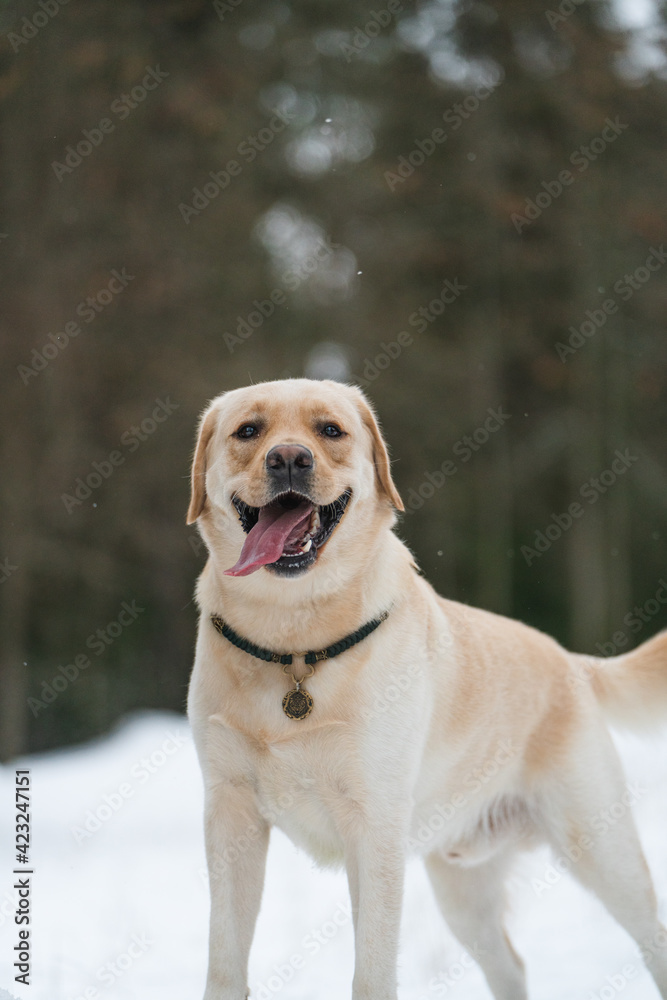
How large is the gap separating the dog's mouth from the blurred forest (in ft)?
17.3

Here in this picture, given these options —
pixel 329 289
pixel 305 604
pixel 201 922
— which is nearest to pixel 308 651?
pixel 305 604

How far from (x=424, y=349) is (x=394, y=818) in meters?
9.22

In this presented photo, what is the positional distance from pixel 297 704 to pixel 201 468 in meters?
0.91

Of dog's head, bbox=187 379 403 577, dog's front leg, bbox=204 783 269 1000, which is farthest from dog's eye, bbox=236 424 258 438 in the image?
dog's front leg, bbox=204 783 269 1000

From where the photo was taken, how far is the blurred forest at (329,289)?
8.41m

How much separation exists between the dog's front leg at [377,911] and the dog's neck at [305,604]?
618 mm

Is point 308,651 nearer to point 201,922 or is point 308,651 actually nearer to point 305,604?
point 305,604

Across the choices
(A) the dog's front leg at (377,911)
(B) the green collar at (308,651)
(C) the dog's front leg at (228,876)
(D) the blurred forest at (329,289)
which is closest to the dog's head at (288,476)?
(B) the green collar at (308,651)

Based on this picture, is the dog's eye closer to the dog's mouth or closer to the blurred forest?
the dog's mouth

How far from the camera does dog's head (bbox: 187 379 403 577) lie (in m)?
2.86

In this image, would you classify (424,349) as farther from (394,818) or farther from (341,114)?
(394,818)

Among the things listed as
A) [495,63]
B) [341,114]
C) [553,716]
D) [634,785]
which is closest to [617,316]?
[495,63]

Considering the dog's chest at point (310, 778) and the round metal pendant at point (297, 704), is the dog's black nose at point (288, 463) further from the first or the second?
the dog's chest at point (310, 778)

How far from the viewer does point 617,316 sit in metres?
11.4
